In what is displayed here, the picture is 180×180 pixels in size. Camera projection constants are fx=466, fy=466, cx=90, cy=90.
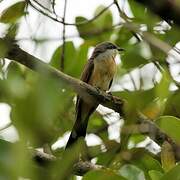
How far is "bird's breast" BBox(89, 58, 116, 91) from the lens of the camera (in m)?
4.71

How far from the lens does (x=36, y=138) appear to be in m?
0.70

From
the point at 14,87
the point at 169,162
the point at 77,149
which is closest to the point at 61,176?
the point at 77,149

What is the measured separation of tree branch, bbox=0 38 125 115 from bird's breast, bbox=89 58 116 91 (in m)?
1.85

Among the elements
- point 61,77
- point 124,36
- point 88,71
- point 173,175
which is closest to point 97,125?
point 124,36

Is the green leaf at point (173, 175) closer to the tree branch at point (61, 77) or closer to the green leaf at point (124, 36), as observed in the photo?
the tree branch at point (61, 77)

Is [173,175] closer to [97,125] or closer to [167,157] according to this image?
[167,157]

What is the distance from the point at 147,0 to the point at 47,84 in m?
0.25

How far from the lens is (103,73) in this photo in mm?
4852

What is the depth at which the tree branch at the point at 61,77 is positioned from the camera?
2.70 ft

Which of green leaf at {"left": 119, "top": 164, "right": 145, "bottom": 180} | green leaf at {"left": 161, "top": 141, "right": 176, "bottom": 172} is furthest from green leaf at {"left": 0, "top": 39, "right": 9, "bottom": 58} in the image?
green leaf at {"left": 161, "top": 141, "right": 176, "bottom": 172}

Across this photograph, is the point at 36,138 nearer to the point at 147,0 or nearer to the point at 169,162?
the point at 147,0

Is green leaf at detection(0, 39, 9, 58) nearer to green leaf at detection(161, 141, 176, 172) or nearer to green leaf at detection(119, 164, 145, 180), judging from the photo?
green leaf at detection(119, 164, 145, 180)

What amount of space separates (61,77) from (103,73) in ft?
11.6

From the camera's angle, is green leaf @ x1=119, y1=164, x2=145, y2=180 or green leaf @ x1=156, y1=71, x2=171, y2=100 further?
green leaf @ x1=119, y1=164, x2=145, y2=180
